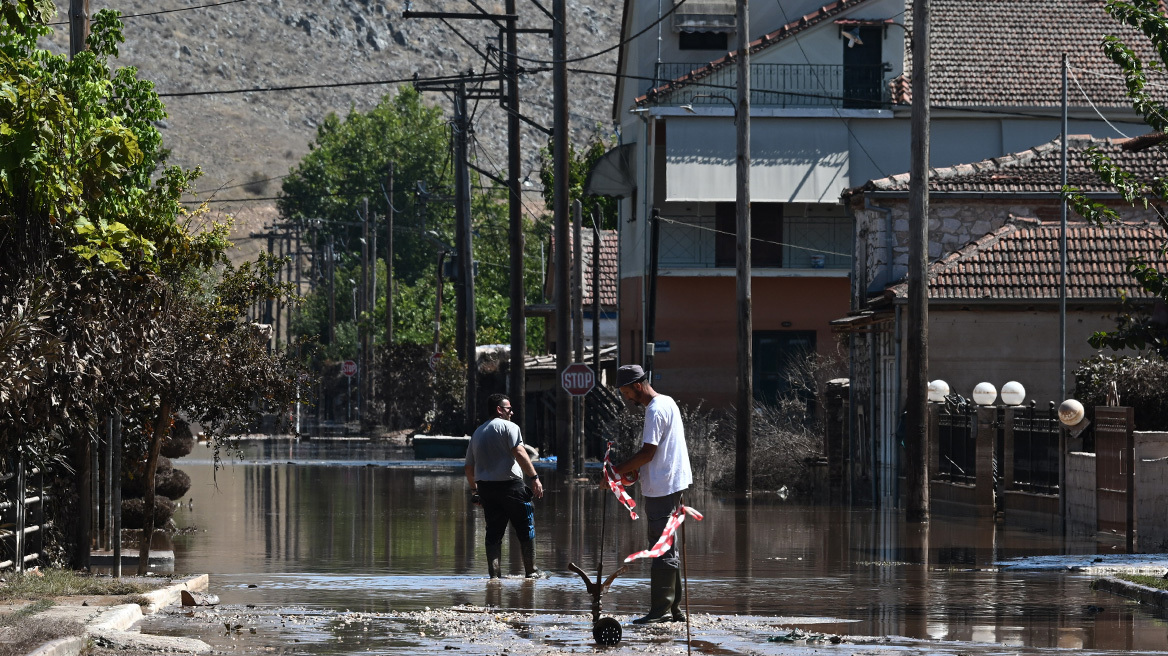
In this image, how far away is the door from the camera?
4419 centimetres

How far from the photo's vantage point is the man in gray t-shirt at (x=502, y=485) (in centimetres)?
1639

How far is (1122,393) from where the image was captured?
80.0 feet

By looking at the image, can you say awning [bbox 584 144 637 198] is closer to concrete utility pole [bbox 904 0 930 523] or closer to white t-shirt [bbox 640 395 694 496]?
concrete utility pole [bbox 904 0 930 523]

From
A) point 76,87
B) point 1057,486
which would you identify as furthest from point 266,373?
point 1057,486

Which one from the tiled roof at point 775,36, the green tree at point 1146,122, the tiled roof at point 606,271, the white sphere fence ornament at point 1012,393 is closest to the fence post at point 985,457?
the white sphere fence ornament at point 1012,393

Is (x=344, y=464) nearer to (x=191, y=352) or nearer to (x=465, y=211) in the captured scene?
(x=465, y=211)

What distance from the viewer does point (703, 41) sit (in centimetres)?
4788

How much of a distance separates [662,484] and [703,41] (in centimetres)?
3668

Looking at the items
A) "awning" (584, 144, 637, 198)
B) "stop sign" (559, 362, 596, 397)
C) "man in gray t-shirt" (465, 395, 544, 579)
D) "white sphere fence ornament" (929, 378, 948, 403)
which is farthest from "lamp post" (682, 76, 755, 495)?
"awning" (584, 144, 637, 198)

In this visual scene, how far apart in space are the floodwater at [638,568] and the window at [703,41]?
1990 centimetres

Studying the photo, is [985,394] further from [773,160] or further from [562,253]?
[773,160]

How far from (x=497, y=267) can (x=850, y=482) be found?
206 feet

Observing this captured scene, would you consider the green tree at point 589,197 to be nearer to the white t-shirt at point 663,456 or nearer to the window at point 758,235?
the window at point 758,235

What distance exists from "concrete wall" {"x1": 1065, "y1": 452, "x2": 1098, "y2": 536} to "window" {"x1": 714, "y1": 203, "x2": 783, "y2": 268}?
847 inches
